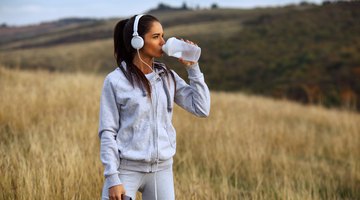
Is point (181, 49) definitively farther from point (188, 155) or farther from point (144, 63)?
point (188, 155)

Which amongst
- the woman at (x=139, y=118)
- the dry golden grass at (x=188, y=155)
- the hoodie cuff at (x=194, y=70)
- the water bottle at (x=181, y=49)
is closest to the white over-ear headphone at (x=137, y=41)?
the woman at (x=139, y=118)

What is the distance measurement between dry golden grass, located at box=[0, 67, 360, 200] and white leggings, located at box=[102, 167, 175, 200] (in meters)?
0.85

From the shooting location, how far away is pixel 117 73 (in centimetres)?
230

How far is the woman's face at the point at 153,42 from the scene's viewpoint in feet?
7.64

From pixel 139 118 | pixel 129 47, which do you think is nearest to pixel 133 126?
pixel 139 118

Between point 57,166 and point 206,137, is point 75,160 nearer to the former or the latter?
point 57,166

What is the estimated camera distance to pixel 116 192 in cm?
213

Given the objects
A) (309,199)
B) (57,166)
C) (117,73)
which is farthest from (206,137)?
(117,73)

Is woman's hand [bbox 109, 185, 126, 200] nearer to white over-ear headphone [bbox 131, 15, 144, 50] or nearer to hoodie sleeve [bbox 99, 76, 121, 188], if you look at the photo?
hoodie sleeve [bbox 99, 76, 121, 188]

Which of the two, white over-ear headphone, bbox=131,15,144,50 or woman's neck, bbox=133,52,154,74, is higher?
white over-ear headphone, bbox=131,15,144,50

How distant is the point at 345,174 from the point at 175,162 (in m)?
2.05

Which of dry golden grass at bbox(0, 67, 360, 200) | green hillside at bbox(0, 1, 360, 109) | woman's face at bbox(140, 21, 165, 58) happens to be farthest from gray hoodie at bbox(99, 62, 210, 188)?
green hillside at bbox(0, 1, 360, 109)

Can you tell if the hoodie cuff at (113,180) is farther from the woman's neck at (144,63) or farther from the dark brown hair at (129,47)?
the woman's neck at (144,63)

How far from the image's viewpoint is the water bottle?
2201mm
